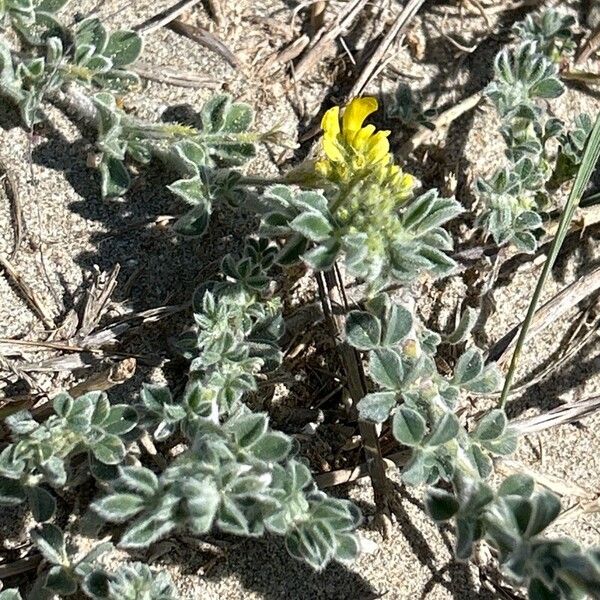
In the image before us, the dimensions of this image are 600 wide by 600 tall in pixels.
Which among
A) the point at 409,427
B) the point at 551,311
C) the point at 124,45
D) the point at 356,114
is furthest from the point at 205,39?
the point at 409,427

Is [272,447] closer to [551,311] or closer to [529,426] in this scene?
[529,426]

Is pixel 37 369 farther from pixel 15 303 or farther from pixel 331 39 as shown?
pixel 331 39

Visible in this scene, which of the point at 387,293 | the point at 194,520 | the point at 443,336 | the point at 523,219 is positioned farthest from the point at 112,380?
the point at 523,219

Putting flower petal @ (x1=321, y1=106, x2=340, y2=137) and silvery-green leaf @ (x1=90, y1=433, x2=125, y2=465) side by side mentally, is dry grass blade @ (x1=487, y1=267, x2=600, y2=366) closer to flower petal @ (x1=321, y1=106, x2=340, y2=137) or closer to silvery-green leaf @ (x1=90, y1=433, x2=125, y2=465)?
flower petal @ (x1=321, y1=106, x2=340, y2=137)

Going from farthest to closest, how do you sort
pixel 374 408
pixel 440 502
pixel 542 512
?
pixel 374 408 → pixel 440 502 → pixel 542 512

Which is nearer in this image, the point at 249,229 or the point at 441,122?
the point at 249,229

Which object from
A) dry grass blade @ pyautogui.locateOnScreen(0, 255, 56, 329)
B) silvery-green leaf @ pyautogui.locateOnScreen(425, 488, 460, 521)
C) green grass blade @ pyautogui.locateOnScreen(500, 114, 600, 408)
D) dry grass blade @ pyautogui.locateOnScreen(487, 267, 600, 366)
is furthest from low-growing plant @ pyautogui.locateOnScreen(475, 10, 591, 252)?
dry grass blade @ pyautogui.locateOnScreen(0, 255, 56, 329)
